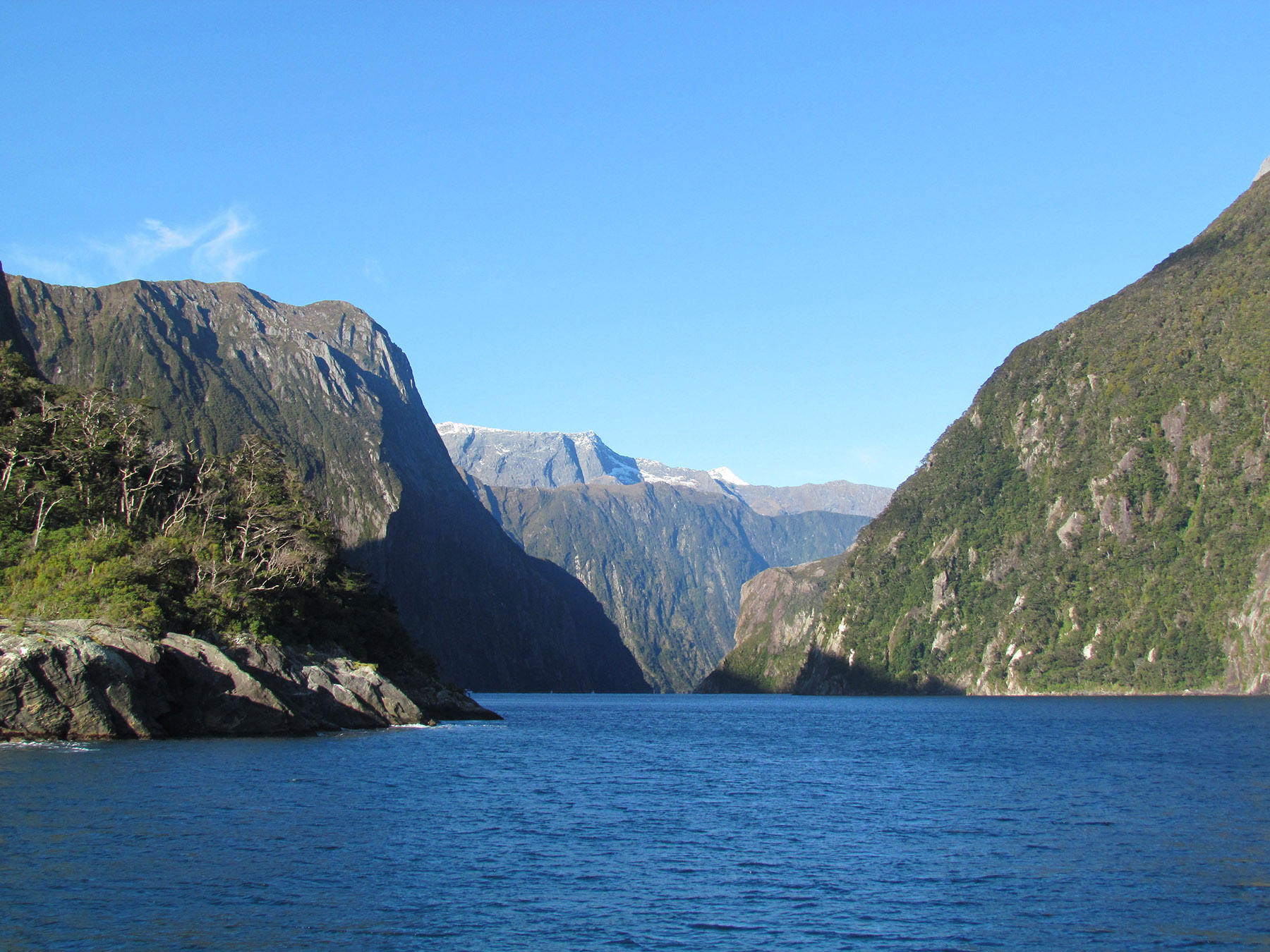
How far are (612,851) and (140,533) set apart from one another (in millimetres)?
63355

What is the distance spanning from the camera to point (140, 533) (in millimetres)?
87250

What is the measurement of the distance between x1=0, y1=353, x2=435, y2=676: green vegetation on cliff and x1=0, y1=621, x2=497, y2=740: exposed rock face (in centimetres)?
309

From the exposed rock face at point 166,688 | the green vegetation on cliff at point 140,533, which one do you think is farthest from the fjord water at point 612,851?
the green vegetation on cliff at point 140,533

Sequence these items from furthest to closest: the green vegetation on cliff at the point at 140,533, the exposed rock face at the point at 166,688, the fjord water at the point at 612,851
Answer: the green vegetation on cliff at the point at 140,533 < the exposed rock face at the point at 166,688 < the fjord water at the point at 612,851

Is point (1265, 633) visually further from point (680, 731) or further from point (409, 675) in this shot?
point (409, 675)

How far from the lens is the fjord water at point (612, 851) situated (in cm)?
2698

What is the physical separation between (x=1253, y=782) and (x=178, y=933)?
54106mm

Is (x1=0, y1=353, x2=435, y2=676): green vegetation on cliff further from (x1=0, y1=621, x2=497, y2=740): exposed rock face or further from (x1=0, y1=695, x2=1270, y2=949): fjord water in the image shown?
(x1=0, y1=695, x2=1270, y2=949): fjord water

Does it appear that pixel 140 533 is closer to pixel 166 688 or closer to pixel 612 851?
pixel 166 688

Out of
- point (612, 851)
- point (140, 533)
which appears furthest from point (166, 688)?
point (612, 851)

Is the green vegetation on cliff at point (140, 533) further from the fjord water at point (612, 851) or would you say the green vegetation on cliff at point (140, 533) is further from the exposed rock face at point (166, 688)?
the fjord water at point (612, 851)

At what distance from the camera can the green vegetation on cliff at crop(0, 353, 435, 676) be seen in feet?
240

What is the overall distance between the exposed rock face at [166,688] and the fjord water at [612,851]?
319cm

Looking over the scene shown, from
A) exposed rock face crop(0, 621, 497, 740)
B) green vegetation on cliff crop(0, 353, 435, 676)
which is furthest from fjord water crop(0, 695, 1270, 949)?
green vegetation on cliff crop(0, 353, 435, 676)
